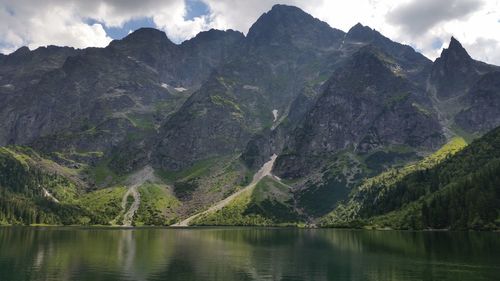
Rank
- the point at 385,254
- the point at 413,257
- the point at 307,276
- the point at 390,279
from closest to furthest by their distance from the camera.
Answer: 1. the point at 390,279
2. the point at 307,276
3. the point at 413,257
4. the point at 385,254

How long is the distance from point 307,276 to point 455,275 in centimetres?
2751

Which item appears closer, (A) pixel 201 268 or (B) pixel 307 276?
(B) pixel 307 276

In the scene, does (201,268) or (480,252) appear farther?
(480,252)

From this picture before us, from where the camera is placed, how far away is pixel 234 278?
3447 inches

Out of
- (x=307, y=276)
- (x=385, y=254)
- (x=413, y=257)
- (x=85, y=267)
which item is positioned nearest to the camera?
(x=307, y=276)

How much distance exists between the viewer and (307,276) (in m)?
91.2

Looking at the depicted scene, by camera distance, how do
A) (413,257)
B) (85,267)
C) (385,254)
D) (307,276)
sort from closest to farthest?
(307,276)
(85,267)
(413,257)
(385,254)

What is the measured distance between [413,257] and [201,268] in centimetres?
5485

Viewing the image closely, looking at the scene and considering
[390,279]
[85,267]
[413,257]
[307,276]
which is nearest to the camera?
[390,279]

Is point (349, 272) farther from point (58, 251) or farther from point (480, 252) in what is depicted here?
point (58, 251)

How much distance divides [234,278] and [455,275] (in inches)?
1628

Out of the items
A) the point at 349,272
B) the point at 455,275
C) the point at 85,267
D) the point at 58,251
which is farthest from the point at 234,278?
the point at 58,251

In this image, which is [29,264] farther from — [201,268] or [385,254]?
[385,254]

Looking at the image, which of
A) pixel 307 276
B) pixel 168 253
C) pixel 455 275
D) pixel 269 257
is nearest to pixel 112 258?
pixel 168 253
